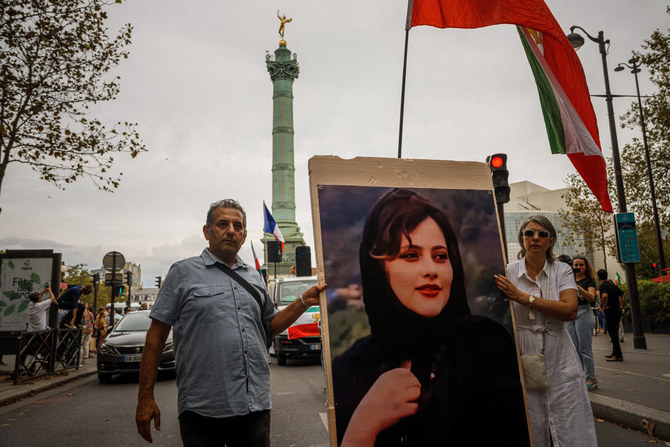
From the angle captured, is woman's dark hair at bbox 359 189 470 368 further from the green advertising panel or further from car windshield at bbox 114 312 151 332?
the green advertising panel

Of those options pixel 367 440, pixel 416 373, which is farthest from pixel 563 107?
pixel 367 440

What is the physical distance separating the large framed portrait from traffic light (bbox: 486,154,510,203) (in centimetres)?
471

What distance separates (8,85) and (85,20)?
6.80 ft

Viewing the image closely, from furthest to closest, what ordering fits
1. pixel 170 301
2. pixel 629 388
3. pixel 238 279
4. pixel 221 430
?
pixel 629 388 → pixel 238 279 → pixel 170 301 → pixel 221 430

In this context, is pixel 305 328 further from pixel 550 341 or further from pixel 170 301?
pixel 170 301

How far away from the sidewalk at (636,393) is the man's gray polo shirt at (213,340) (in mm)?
4678

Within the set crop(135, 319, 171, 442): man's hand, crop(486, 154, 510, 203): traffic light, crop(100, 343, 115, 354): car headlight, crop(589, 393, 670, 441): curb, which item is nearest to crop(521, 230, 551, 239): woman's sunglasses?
crop(135, 319, 171, 442): man's hand

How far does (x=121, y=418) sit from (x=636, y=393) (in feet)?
22.6

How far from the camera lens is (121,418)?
6.61 meters

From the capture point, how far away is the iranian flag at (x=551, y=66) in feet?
13.8

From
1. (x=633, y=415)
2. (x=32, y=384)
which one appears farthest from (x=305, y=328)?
(x=633, y=415)

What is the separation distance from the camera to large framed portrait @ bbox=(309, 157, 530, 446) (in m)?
2.40

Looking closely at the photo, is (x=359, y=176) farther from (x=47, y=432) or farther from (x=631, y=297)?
(x=631, y=297)

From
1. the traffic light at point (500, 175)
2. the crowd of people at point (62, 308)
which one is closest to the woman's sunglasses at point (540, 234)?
the traffic light at point (500, 175)
